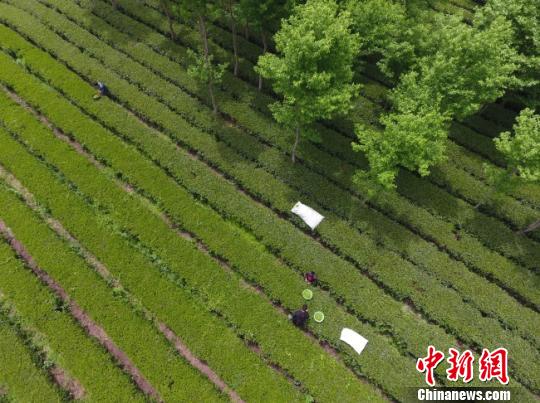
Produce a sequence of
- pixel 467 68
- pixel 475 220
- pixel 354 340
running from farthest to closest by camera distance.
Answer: pixel 475 220 < pixel 467 68 < pixel 354 340

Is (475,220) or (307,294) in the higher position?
(475,220)

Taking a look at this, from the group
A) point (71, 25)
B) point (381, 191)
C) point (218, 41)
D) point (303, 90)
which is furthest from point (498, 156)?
point (71, 25)

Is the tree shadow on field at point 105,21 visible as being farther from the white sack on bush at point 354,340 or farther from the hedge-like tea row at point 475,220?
the white sack on bush at point 354,340

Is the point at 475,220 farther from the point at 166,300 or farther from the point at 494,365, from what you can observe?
the point at 166,300

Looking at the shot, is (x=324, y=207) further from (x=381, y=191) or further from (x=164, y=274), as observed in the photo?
(x=164, y=274)

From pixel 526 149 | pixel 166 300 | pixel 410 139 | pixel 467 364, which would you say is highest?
pixel 526 149

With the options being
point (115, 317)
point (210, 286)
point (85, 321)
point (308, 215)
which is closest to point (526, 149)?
point (308, 215)

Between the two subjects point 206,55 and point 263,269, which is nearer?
point 263,269
